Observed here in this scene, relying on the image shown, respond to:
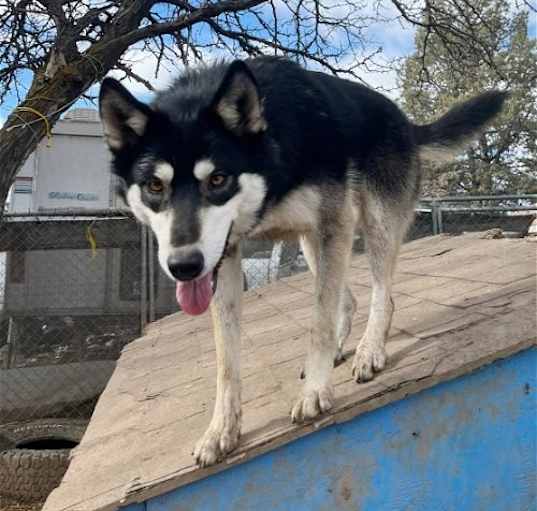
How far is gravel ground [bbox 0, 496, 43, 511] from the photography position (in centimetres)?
472

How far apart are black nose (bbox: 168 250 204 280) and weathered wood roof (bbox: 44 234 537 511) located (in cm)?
76

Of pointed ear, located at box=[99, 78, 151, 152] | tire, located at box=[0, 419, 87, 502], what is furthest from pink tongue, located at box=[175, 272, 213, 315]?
tire, located at box=[0, 419, 87, 502]

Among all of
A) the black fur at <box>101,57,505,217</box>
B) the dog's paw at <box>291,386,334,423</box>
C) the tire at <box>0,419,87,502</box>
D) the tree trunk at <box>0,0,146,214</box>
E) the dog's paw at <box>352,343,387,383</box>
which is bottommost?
the tire at <box>0,419,87,502</box>

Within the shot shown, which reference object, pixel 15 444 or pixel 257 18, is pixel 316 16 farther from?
pixel 15 444

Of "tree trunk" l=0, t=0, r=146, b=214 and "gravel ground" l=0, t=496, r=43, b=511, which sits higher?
"tree trunk" l=0, t=0, r=146, b=214

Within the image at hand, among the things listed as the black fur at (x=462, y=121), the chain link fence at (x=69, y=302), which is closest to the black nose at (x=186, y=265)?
the black fur at (x=462, y=121)

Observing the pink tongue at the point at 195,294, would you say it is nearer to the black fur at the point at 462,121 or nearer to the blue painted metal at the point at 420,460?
the blue painted metal at the point at 420,460

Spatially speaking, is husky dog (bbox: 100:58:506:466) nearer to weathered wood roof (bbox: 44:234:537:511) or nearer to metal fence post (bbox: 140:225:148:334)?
weathered wood roof (bbox: 44:234:537:511)

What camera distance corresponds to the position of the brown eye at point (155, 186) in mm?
2054

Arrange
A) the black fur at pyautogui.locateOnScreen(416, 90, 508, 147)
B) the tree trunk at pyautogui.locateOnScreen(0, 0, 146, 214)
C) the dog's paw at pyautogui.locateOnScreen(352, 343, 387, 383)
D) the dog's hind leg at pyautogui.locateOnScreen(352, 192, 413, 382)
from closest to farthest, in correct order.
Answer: the dog's paw at pyautogui.locateOnScreen(352, 343, 387, 383), the dog's hind leg at pyautogui.locateOnScreen(352, 192, 413, 382), the black fur at pyautogui.locateOnScreen(416, 90, 508, 147), the tree trunk at pyautogui.locateOnScreen(0, 0, 146, 214)

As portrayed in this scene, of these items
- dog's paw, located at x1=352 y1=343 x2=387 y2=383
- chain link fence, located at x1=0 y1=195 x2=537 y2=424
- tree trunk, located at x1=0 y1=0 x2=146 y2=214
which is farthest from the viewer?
chain link fence, located at x1=0 y1=195 x2=537 y2=424

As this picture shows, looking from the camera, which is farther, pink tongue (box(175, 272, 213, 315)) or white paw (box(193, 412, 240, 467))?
white paw (box(193, 412, 240, 467))

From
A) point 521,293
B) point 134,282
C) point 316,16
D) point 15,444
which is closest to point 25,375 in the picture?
point 15,444

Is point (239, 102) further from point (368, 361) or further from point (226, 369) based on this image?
point (368, 361)
